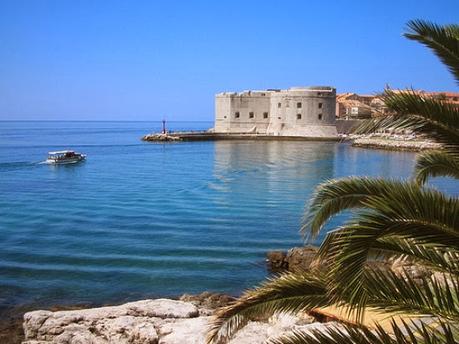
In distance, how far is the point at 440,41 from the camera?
336 centimetres

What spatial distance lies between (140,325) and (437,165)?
12.7 feet

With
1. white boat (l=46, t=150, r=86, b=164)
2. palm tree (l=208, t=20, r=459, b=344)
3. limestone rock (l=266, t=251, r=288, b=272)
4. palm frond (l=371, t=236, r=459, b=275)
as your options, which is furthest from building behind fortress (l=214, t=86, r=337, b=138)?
palm frond (l=371, t=236, r=459, b=275)

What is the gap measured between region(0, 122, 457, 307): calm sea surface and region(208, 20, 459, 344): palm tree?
599cm

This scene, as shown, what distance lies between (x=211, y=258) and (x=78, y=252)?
118 inches

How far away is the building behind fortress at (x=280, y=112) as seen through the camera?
52.9m

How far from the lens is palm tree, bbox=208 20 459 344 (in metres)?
2.54

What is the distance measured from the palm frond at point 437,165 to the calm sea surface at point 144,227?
5.44 m

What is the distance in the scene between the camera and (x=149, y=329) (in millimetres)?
6109

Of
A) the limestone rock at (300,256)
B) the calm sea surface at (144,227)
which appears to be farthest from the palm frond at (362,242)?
the limestone rock at (300,256)

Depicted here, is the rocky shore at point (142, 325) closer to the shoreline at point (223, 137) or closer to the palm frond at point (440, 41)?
the palm frond at point (440, 41)

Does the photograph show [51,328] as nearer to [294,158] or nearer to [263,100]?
[294,158]

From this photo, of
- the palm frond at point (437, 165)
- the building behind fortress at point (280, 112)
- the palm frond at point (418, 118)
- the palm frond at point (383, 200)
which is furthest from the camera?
the building behind fortress at point (280, 112)

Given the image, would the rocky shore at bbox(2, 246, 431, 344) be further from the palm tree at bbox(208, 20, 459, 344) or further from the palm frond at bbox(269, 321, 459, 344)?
the palm frond at bbox(269, 321, 459, 344)

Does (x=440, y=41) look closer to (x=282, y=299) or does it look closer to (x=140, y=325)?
(x=282, y=299)
